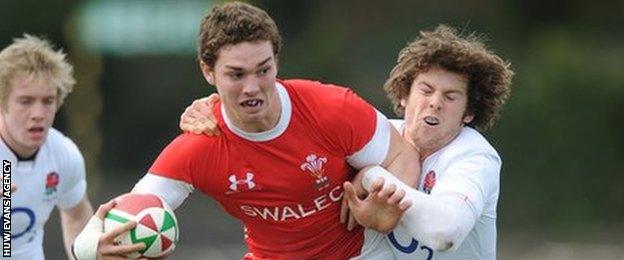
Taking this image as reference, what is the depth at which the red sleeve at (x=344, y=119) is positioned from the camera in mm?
6879

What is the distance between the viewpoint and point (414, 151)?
23.0 feet

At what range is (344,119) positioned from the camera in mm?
6879

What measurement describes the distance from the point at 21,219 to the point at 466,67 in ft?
10.00

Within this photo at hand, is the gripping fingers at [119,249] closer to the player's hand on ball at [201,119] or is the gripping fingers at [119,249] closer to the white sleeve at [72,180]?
the player's hand on ball at [201,119]

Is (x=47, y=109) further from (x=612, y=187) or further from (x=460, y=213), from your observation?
(x=612, y=187)

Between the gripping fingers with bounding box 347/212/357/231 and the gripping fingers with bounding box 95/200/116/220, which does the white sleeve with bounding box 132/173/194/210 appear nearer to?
the gripping fingers with bounding box 95/200/116/220

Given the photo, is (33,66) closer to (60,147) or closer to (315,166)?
(60,147)

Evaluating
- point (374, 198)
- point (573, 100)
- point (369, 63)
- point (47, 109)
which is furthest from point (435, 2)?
point (374, 198)

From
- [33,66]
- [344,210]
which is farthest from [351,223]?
[33,66]

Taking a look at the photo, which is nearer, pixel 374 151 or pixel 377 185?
pixel 377 185

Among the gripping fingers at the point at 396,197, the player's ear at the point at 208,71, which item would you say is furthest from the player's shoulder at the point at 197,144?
the gripping fingers at the point at 396,197

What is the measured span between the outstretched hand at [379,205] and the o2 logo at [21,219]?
8.27 feet

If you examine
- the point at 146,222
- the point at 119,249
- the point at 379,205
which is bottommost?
the point at 119,249

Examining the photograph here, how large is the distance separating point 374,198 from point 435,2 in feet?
48.7
